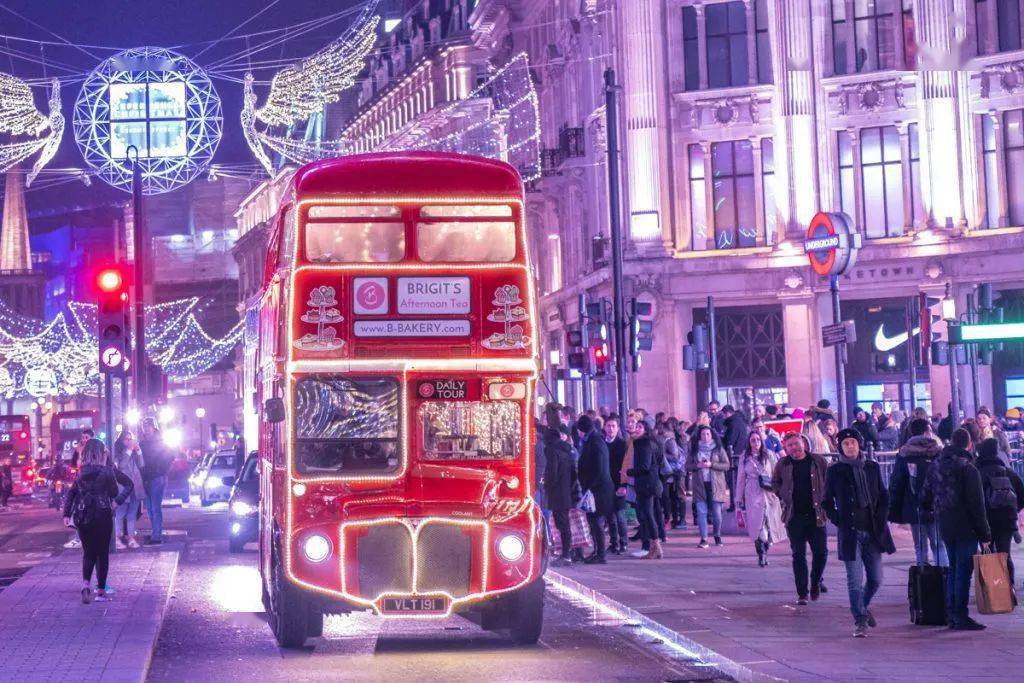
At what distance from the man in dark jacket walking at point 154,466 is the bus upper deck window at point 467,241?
13.5 meters

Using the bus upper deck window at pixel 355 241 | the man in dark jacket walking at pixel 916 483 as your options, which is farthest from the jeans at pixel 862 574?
the bus upper deck window at pixel 355 241

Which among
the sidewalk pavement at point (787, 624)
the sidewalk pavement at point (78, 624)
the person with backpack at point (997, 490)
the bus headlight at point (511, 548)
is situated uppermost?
the person with backpack at point (997, 490)

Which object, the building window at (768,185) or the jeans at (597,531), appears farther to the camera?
the building window at (768,185)

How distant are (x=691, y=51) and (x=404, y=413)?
33.0 m

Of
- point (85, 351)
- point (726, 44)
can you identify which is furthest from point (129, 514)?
point (85, 351)

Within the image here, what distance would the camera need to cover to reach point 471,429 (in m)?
14.4

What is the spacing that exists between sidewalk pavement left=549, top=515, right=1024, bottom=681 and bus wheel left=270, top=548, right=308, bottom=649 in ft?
9.33

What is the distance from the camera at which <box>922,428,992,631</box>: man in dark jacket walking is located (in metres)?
14.4

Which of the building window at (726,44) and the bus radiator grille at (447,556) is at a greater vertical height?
the building window at (726,44)

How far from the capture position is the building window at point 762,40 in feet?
149

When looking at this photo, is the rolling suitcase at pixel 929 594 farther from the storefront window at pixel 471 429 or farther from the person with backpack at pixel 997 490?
the storefront window at pixel 471 429

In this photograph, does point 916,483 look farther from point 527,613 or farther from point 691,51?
point 691,51

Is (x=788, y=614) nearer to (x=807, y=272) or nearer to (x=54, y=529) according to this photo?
(x=54, y=529)

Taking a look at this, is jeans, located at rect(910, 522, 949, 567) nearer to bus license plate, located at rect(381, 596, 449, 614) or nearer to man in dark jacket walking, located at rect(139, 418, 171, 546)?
bus license plate, located at rect(381, 596, 449, 614)
